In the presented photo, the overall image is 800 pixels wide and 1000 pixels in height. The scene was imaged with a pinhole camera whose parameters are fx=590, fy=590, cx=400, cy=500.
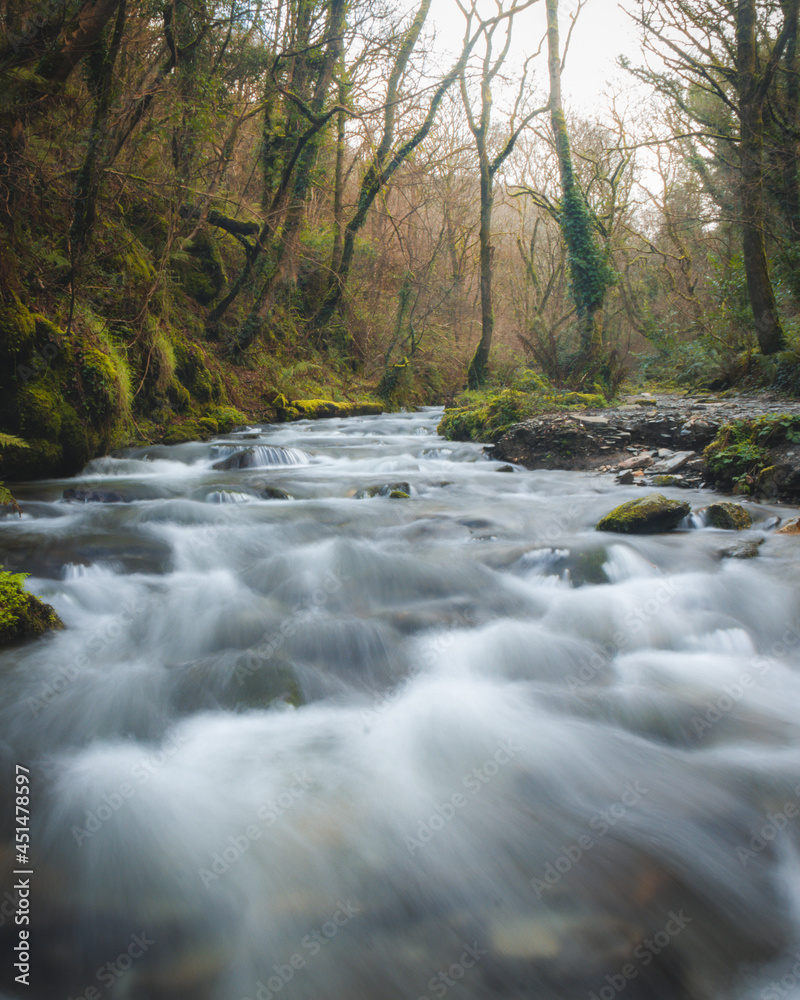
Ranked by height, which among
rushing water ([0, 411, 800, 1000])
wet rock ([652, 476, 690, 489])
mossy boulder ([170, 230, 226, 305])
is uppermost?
mossy boulder ([170, 230, 226, 305])

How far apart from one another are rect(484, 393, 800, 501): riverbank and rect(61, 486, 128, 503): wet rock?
245 inches

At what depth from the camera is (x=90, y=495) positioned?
20.8 ft

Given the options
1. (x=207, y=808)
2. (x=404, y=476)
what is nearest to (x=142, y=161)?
(x=404, y=476)

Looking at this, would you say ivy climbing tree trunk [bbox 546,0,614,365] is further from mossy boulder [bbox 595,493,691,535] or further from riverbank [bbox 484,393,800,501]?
mossy boulder [bbox 595,493,691,535]

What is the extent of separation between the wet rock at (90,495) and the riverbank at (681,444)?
623 cm

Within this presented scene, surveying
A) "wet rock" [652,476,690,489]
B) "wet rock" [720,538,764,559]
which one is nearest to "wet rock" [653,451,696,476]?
"wet rock" [652,476,690,489]

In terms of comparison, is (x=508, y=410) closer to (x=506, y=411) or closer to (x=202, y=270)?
(x=506, y=411)

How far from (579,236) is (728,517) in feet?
44.2

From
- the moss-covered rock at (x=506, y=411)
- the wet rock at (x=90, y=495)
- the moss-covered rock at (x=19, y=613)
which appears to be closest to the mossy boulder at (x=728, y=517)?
the moss-covered rock at (x=506, y=411)

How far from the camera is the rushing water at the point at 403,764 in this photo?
187cm

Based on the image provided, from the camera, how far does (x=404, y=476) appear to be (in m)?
9.06

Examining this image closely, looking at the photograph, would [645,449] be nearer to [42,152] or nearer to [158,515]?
[158,515]

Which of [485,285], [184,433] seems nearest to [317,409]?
[184,433]

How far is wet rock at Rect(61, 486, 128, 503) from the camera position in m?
6.22
